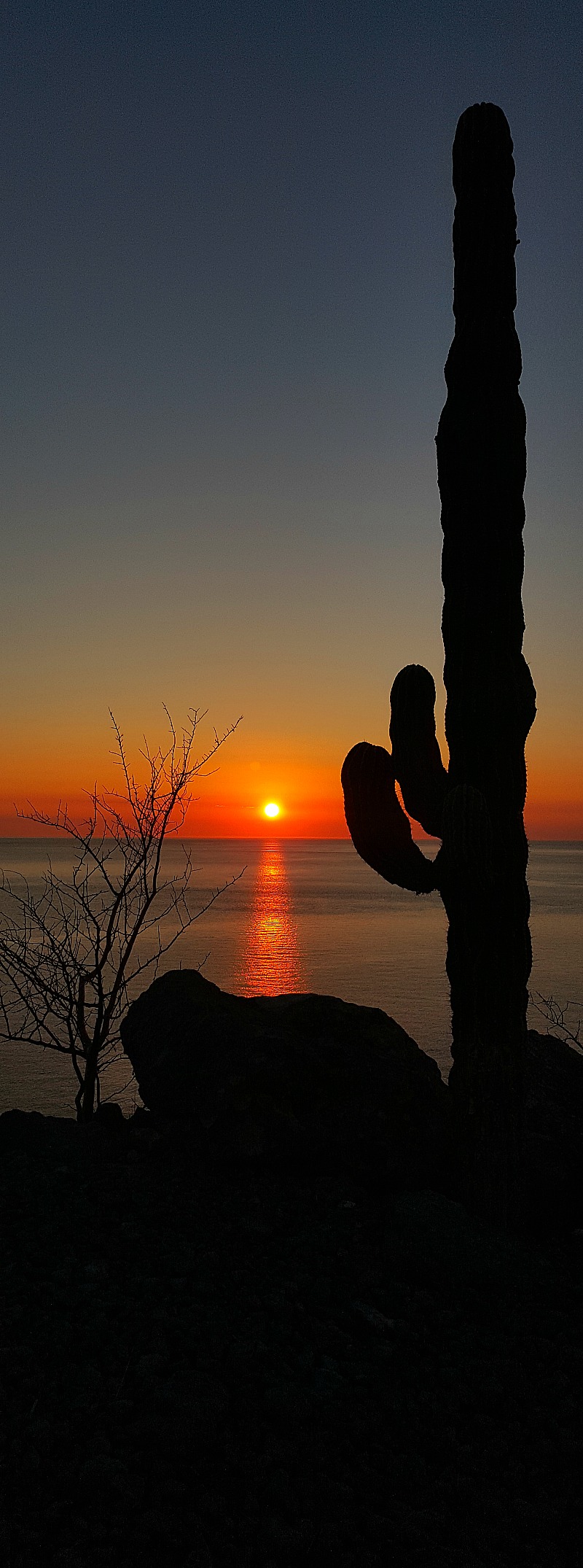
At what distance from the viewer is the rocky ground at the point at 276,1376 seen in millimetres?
2746

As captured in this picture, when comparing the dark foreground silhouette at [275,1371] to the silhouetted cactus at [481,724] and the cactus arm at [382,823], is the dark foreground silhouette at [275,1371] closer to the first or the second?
the silhouetted cactus at [481,724]

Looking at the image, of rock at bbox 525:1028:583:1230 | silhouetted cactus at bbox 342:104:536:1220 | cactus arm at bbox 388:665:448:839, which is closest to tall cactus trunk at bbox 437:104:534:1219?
silhouetted cactus at bbox 342:104:536:1220

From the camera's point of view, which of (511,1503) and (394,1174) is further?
(394,1174)

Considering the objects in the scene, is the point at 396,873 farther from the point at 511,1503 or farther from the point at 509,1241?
the point at 511,1503

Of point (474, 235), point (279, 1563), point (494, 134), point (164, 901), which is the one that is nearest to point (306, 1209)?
point (279, 1563)

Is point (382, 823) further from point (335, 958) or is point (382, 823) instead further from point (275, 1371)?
point (335, 958)

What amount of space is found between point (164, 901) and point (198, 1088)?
52402 millimetres

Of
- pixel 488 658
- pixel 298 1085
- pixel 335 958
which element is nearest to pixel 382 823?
pixel 488 658

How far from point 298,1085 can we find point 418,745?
2.21 metres

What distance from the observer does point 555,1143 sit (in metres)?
5.82

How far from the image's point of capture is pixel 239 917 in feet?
144

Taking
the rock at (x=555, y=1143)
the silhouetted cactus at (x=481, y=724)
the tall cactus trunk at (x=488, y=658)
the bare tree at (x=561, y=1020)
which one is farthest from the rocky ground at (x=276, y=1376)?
the bare tree at (x=561, y=1020)

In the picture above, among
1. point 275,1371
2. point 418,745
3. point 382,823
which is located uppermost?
point 418,745

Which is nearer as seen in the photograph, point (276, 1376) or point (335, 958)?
point (276, 1376)
